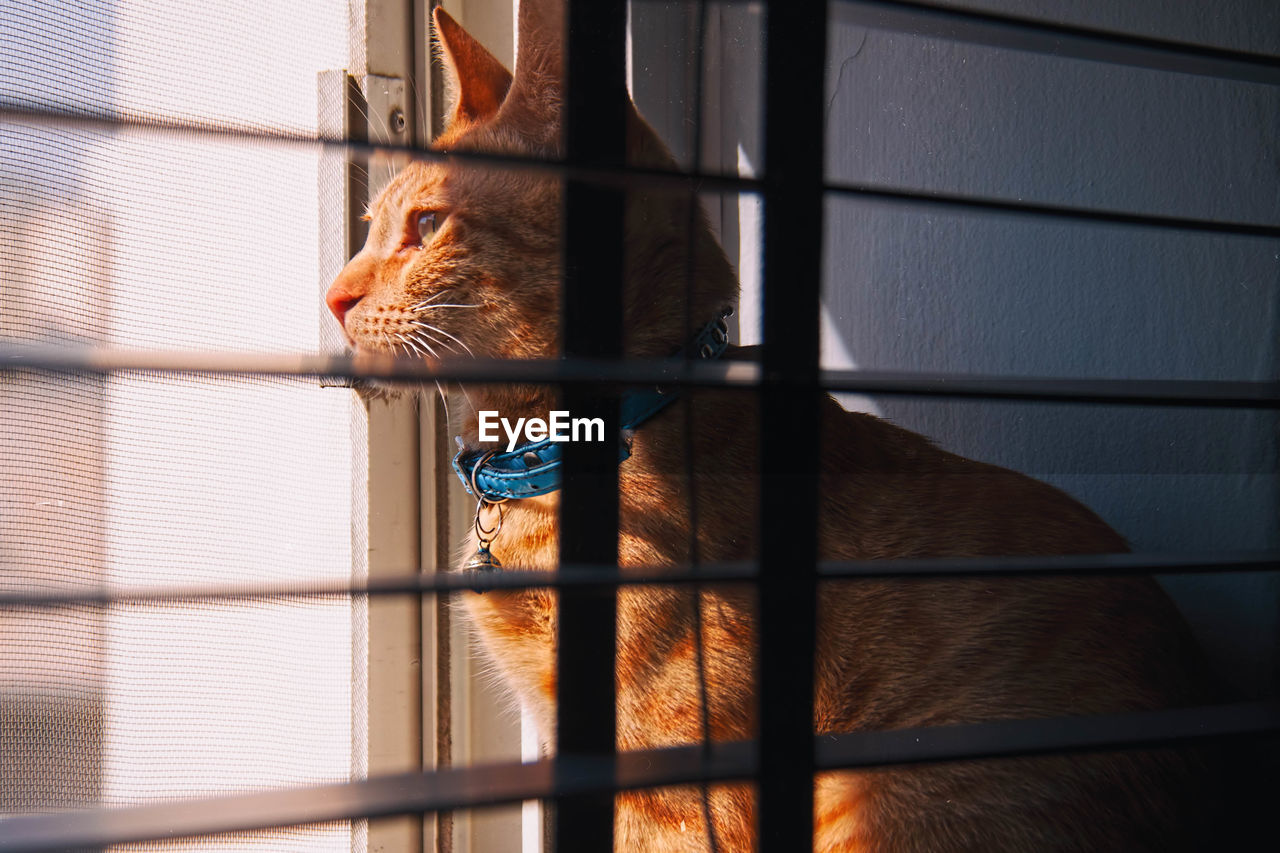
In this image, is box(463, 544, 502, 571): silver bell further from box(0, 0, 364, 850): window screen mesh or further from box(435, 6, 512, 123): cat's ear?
box(435, 6, 512, 123): cat's ear

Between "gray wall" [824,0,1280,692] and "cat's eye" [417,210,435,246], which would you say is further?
"cat's eye" [417,210,435,246]

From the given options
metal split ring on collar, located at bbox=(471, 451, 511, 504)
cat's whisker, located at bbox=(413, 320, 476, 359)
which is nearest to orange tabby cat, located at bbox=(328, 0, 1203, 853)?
cat's whisker, located at bbox=(413, 320, 476, 359)

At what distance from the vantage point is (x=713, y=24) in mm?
729

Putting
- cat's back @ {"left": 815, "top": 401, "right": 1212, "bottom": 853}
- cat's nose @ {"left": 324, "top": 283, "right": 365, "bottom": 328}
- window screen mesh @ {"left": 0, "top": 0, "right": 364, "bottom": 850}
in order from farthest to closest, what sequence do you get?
cat's back @ {"left": 815, "top": 401, "right": 1212, "bottom": 853} → cat's nose @ {"left": 324, "top": 283, "right": 365, "bottom": 328} → window screen mesh @ {"left": 0, "top": 0, "right": 364, "bottom": 850}

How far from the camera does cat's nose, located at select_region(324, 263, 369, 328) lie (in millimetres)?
743

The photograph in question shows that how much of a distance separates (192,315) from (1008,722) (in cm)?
82

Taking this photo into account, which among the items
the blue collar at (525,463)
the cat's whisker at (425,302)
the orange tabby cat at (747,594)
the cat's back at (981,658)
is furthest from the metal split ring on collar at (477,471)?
the cat's back at (981,658)

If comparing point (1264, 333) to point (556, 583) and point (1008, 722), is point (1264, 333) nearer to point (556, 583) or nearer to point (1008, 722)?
point (1008, 722)

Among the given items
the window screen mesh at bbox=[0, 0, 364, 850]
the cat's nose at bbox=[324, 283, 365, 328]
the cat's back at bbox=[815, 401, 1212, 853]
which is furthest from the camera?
the cat's back at bbox=[815, 401, 1212, 853]

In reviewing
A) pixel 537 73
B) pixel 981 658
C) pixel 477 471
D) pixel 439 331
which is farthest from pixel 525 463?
Answer: pixel 981 658

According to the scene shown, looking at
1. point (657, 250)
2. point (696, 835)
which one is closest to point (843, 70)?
point (657, 250)

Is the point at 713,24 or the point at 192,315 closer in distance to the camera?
the point at 192,315

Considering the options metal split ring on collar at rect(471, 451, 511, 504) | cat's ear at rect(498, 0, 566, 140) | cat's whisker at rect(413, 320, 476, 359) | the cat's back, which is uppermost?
cat's ear at rect(498, 0, 566, 140)

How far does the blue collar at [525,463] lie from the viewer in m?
0.74
